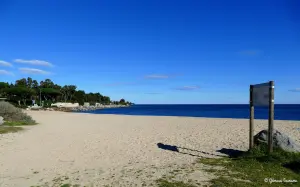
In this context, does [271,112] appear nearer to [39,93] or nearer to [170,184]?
[170,184]

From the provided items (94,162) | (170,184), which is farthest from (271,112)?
(94,162)

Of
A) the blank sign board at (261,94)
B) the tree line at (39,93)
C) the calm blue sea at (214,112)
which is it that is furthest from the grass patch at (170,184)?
the tree line at (39,93)

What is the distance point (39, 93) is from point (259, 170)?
79.8 metres

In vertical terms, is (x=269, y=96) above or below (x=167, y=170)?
above

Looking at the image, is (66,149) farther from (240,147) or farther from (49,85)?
(49,85)

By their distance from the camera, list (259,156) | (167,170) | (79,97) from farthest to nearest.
Result: (79,97), (259,156), (167,170)

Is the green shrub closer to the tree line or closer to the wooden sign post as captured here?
the wooden sign post

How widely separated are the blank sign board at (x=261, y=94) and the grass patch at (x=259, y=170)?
1294 mm

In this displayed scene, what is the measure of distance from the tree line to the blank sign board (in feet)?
208

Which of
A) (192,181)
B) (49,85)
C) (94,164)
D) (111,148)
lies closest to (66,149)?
(111,148)

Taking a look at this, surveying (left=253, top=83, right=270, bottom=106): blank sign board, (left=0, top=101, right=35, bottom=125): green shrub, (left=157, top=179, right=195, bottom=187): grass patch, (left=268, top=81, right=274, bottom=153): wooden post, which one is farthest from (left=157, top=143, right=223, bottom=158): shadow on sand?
(left=0, top=101, right=35, bottom=125): green shrub

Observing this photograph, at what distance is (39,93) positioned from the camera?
77500mm

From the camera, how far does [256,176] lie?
5.15m

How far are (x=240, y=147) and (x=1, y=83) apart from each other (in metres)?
70.5
